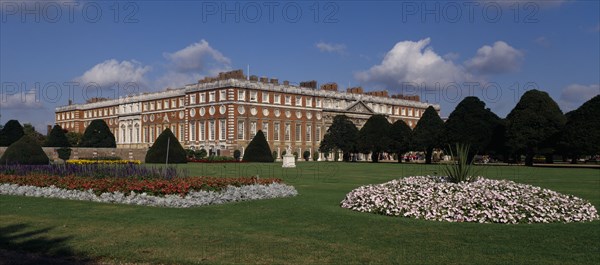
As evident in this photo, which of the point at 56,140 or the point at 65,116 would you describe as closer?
the point at 56,140

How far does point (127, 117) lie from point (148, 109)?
5.61 meters

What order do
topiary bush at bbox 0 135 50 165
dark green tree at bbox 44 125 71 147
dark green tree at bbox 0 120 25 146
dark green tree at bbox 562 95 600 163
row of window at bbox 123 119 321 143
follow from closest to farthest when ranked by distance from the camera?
topiary bush at bbox 0 135 50 165 → dark green tree at bbox 562 95 600 163 → dark green tree at bbox 44 125 71 147 → dark green tree at bbox 0 120 25 146 → row of window at bbox 123 119 321 143

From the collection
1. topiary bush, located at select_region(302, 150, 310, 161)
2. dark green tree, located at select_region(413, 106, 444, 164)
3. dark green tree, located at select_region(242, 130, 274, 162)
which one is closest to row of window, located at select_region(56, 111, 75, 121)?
topiary bush, located at select_region(302, 150, 310, 161)

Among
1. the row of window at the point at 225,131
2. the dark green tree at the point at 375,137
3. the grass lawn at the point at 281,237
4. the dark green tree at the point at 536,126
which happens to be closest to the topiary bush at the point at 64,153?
the row of window at the point at 225,131

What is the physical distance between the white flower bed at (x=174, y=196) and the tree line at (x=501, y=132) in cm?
2870

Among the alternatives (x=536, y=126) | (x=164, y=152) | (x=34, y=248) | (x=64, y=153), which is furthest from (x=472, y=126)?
(x=34, y=248)

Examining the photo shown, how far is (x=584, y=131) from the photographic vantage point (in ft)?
155

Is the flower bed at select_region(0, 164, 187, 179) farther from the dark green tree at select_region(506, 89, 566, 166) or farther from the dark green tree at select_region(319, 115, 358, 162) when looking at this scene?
the dark green tree at select_region(319, 115, 358, 162)

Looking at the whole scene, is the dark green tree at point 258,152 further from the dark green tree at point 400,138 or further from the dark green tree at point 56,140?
the dark green tree at point 56,140

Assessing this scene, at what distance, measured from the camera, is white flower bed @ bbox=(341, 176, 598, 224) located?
11.6 metres

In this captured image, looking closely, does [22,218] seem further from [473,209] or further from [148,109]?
[148,109]

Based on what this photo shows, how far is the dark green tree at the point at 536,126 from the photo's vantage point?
1992 inches

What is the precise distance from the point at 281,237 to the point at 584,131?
147 ft

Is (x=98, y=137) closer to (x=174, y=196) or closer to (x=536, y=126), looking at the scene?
(x=536, y=126)
